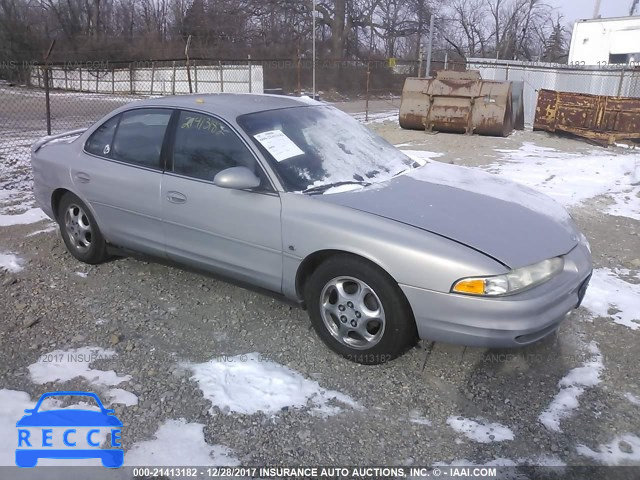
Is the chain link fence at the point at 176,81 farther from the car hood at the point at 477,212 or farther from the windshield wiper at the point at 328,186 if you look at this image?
the car hood at the point at 477,212

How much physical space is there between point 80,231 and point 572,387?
152 inches

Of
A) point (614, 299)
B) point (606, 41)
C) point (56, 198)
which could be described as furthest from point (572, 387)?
point (606, 41)

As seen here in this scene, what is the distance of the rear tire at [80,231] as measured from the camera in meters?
4.40

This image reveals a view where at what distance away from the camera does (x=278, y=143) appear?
353 centimetres

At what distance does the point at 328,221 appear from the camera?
309 cm

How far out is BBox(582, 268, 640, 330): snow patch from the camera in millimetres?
3854

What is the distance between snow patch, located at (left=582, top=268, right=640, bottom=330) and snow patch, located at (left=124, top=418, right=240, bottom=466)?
2897 millimetres

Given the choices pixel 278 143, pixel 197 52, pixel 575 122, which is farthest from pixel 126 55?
pixel 278 143

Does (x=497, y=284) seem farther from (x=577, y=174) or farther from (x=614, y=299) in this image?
(x=577, y=174)

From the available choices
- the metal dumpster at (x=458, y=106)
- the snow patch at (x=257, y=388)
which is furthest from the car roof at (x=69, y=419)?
the metal dumpster at (x=458, y=106)

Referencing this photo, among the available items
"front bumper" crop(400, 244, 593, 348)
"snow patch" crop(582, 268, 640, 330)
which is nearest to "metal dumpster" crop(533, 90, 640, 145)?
"snow patch" crop(582, 268, 640, 330)

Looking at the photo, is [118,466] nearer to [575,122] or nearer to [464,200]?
[464,200]

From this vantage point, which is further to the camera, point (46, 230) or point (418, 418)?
point (46, 230)

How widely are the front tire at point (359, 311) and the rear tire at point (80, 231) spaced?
2.12 metres
